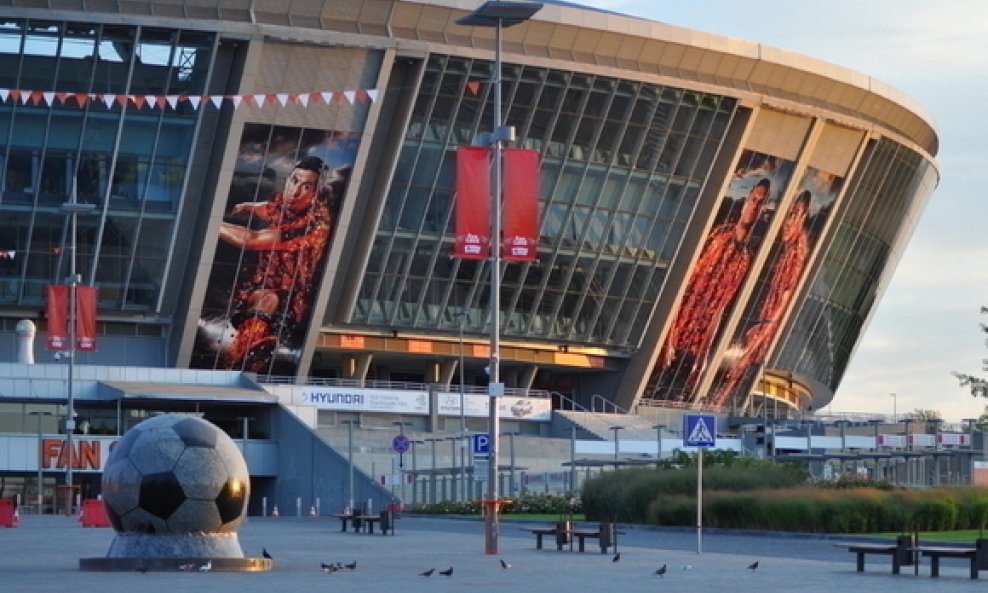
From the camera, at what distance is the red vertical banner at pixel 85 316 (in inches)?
2734

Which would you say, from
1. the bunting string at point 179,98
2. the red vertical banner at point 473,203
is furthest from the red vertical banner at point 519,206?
the bunting string at point 179,98

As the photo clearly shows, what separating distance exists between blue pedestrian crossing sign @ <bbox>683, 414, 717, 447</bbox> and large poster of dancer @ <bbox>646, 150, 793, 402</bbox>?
5116 cm

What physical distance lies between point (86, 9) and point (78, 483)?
1783 cm

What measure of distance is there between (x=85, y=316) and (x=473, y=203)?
3863 centimetres

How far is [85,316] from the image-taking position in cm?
6962

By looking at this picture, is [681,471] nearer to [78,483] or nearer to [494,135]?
[494,135]

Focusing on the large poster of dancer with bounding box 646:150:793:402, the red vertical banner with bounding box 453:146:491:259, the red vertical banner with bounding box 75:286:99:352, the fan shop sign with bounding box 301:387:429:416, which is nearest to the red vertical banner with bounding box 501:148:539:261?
the red vertical banner with bounding box 453:146:491:259

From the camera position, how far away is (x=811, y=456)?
181 feet

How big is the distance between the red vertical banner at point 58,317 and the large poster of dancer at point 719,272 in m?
28.7

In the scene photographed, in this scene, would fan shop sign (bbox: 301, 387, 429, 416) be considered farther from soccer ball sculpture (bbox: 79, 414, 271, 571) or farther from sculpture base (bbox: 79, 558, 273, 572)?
sculpture base (bbox: 79, 558, 273, 572)

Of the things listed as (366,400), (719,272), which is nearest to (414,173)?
(366,400)

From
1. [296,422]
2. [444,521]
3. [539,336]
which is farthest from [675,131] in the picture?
[444,521]

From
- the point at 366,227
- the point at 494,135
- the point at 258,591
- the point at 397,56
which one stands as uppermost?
the point at 397,56

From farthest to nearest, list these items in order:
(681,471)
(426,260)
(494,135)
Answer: (426,260) → (681,471) → (494,135)
